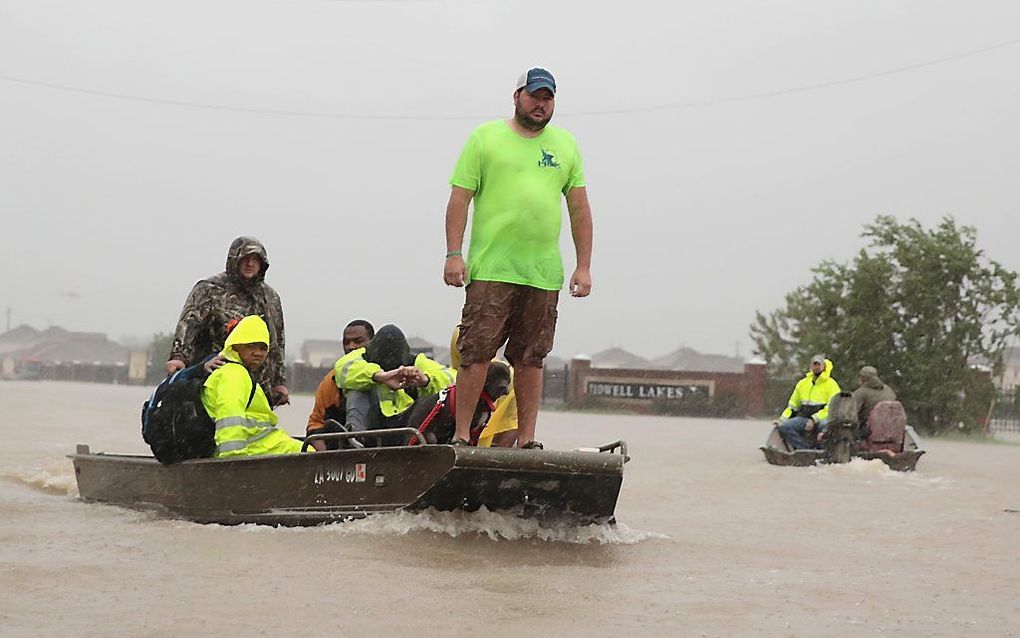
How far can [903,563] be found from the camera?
25.3ft

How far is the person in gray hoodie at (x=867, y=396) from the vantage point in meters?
18.0

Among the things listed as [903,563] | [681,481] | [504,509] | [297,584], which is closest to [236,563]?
[297,584]

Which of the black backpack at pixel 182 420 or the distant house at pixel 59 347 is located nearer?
the black backpack at pixel 182 420

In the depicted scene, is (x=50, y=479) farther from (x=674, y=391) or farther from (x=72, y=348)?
(x=72, y=348)

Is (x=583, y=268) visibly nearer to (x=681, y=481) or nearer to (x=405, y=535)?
(x=405, y=535)

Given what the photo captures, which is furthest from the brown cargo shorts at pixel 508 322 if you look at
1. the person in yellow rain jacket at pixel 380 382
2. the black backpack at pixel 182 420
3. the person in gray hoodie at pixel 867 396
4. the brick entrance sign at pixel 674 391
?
the brick entrance sign at pixel 674 391

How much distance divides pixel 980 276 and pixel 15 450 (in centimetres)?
2392

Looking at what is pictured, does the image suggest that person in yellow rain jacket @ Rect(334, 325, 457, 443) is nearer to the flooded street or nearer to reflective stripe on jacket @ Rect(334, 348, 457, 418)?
reflective stripe on jacket @ Rect(334, 348, 457, 418)

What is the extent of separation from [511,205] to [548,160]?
327 millimetres

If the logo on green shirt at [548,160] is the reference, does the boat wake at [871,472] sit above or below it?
below

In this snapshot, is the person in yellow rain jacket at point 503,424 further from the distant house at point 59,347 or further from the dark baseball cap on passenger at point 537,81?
the distant house at point 59,347

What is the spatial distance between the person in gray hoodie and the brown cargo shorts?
11505mm

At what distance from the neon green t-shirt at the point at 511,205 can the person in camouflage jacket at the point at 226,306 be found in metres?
2.66

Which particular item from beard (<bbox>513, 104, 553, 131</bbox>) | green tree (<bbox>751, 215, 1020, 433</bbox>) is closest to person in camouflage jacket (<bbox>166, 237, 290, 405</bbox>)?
beard (<bbox>513, 104, 553, 131</bbox>)
